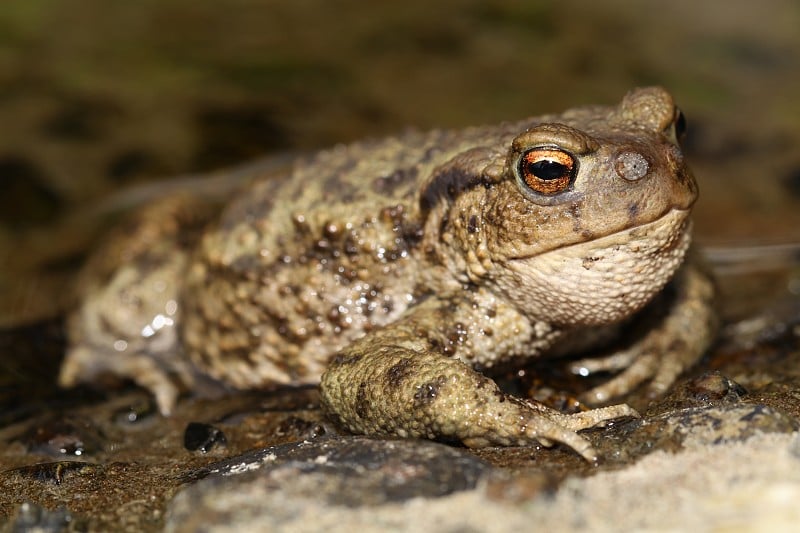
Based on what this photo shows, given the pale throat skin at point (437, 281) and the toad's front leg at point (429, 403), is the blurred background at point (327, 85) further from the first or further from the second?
the toad's front leg at point (429, 403)

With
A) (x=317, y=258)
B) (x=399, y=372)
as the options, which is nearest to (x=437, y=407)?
(x=399, y=372)

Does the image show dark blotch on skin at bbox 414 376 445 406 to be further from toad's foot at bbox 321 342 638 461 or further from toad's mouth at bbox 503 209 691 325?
toad's mouth at bbox 503 209 691 325

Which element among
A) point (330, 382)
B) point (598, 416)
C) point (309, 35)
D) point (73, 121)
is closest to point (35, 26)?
point (73, 121)

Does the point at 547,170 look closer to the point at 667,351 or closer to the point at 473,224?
the point at 473,224

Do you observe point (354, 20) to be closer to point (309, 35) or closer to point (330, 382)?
point (309, 35)

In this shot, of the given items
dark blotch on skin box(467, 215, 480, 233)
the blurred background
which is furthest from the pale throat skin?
the blurred background

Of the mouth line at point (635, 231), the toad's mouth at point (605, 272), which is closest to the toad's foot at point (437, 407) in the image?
the toad's mouth at point (605, 272)

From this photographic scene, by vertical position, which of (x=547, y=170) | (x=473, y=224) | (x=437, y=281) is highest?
(x=547, y=170)
